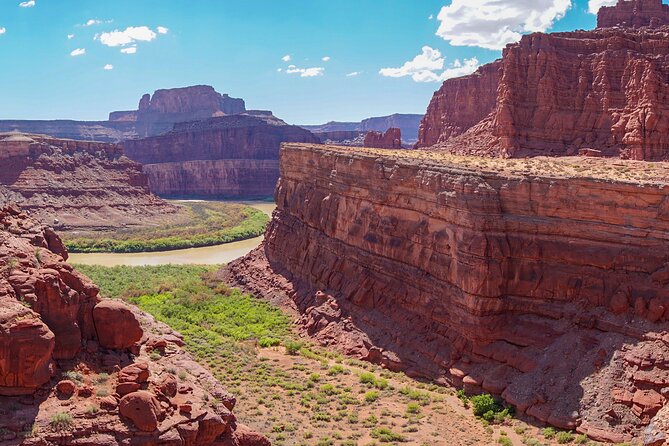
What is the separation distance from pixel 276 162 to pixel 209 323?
119693 mm

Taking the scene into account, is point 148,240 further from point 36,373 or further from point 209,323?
point 36,373

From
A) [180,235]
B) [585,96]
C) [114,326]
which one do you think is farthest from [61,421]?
[180,235]

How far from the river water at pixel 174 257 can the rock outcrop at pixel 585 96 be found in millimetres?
29239

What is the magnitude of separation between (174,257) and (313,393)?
46.8 meters

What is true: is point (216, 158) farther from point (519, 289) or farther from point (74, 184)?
point (519, 289)

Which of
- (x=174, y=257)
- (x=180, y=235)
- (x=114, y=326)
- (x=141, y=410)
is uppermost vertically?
(x=114, y=326)

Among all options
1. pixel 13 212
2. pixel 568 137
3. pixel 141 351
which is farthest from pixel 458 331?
pixel 568 137

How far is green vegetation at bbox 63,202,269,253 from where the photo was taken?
75688 mm

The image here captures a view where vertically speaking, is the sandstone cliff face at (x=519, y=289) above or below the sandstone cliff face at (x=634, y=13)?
below

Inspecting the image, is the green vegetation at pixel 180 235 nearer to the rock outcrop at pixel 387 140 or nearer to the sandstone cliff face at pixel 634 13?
the rock outcrop at pixel 387 140

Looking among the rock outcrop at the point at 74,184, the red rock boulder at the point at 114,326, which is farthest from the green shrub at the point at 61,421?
the rock outcrop at the point at 74,184

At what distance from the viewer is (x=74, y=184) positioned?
94.4 metres

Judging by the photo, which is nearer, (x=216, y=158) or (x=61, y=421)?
(x=61, y=421)

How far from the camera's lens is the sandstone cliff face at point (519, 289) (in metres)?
22.7
